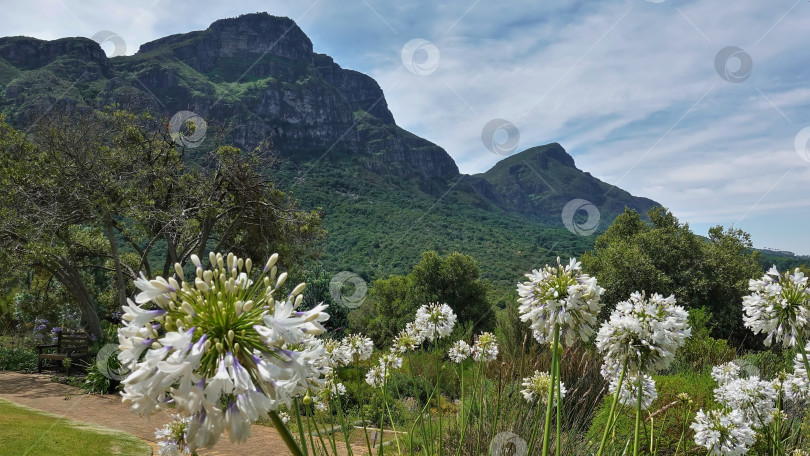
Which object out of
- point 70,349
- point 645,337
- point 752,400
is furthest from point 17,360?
point 752,400

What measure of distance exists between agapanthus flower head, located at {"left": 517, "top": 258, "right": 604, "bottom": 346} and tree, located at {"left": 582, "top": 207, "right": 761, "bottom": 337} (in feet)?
48.1

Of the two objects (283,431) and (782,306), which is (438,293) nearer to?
(782,306)

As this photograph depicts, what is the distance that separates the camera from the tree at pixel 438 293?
65.4 feet

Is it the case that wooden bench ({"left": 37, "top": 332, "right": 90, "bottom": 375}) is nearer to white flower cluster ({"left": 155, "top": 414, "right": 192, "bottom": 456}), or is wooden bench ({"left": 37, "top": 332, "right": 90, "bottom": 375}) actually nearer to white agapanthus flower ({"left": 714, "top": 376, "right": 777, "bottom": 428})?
white flower cluster ({"left": 155, "top": 414, "right": 192, "bottom": 456})

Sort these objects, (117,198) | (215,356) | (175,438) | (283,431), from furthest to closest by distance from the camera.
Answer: (117,198), (175,438), (215,356), (283,431)

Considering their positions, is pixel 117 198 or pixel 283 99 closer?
pixel 117 198

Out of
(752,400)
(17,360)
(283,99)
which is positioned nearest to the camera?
(752,400)

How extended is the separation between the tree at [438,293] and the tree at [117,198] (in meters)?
5.84

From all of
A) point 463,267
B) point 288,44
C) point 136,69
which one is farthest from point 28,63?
point 463,267

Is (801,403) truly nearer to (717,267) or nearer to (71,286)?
(717,267)

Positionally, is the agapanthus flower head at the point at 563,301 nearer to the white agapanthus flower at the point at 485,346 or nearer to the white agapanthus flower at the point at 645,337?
the white agapanthus flower at the point at 645,337

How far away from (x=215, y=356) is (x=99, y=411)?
9.64m

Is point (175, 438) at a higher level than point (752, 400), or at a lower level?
lower

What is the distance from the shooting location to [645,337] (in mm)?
2145
